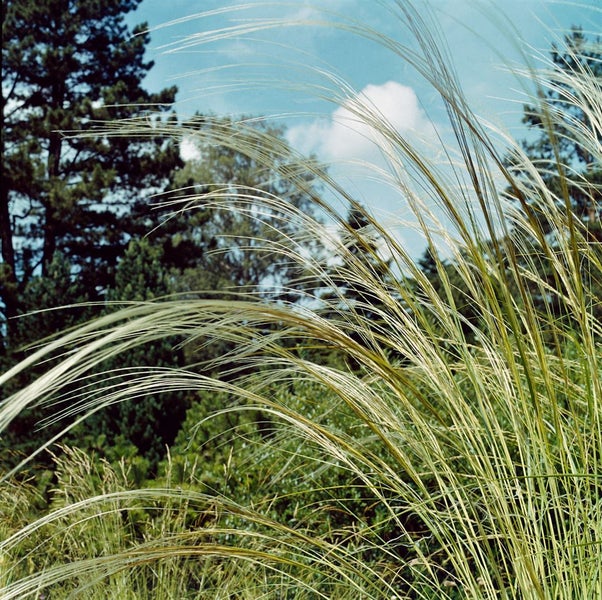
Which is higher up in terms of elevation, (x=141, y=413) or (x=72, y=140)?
(x=72, y=140)

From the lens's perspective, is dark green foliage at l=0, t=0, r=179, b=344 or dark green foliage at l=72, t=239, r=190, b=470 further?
dark green foliage at l=0, t=0, r=179, b=344

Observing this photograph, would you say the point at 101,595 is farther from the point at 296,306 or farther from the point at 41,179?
the point at 41,179

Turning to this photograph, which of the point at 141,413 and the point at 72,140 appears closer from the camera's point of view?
the point at 141,413

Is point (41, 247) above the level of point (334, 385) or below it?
above

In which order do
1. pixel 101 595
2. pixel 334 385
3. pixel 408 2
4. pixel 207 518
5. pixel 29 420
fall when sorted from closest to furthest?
pixel 408 2, pixel 334 385, pixel 101 595, pixel 207 518, pixel 29 420

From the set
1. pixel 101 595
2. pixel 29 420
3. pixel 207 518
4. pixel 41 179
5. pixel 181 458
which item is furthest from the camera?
pixel 41 179

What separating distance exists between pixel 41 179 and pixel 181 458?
10.5 m

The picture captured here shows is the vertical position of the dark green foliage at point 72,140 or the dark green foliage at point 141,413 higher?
the dark green foliage at point 72,140

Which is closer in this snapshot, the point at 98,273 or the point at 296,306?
the point at 296,306

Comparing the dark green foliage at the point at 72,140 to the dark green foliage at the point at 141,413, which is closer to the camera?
the dark green foliage at the point at 141,413

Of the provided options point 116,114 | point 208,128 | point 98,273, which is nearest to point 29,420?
point 98,273

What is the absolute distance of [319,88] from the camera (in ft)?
4.71

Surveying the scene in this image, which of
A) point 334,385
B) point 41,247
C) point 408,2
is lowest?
point 334,385

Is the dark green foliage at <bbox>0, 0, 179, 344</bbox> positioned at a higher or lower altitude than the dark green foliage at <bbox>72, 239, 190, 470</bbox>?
higher
